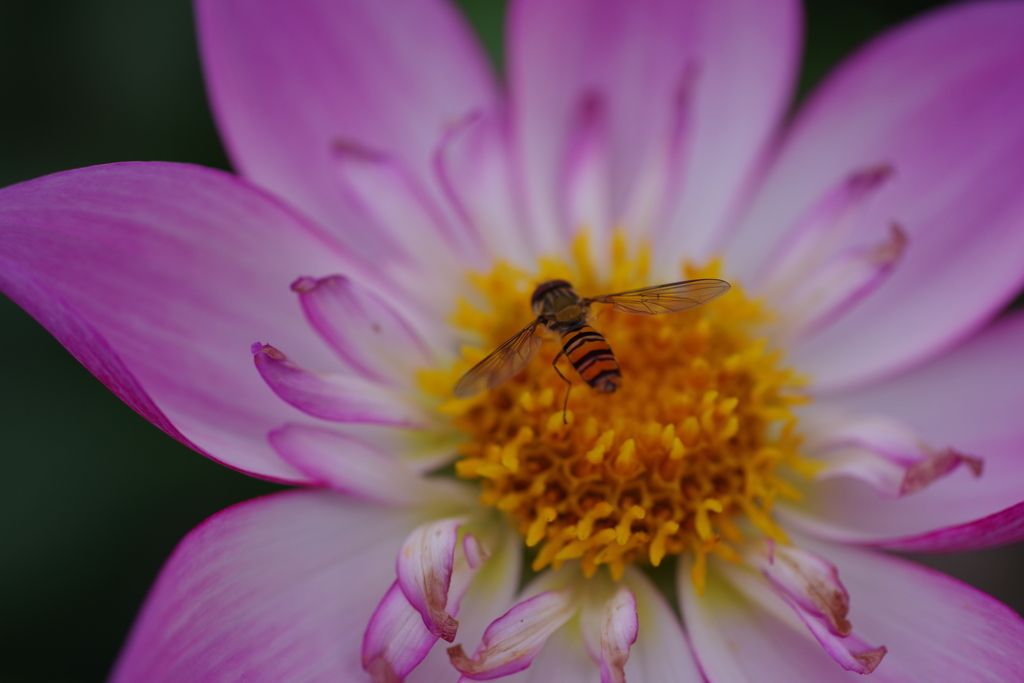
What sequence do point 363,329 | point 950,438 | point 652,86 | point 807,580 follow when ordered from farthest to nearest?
point 652,86 < point 950,438 < point 363,329 < point 807,580

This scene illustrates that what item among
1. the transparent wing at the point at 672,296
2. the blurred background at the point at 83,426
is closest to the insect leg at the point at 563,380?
the transparent wing at the point at 672,296

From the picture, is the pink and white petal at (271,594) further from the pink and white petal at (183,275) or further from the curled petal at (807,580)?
the curled petal at (807,580)

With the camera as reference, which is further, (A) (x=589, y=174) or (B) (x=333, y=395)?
(A) (x=589, y=174)

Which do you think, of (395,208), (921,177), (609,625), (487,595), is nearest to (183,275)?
(395,208)

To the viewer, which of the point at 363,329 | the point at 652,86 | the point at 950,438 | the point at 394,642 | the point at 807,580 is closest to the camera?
the point at 394,642

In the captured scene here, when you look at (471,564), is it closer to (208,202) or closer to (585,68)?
(208,202)

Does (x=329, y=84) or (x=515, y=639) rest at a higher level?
(x=329, y=84)

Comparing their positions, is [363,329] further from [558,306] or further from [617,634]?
[617,634]

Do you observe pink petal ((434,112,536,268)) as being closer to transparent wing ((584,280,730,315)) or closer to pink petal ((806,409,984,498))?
transparent wing ((584,280,730,315))
